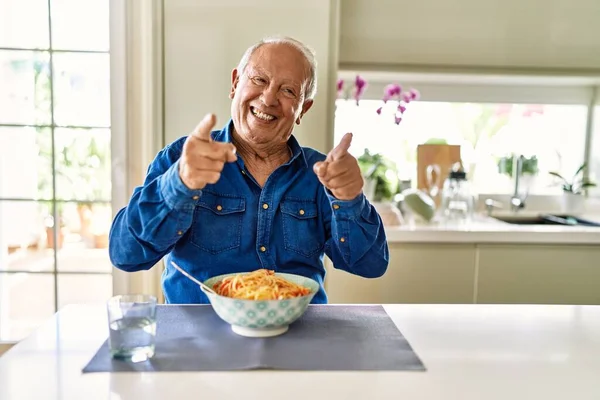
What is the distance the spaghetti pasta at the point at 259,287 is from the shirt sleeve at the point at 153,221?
0.16m

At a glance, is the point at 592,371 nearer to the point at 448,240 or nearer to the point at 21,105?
the point at 448,240

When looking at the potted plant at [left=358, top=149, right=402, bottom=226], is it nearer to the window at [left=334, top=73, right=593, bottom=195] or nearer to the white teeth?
the window at [left=334, top=73, right=593, bottom=195]

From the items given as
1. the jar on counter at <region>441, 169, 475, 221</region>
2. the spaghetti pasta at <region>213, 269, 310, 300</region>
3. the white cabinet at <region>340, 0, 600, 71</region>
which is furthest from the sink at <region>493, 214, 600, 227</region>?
the spaghetti pasta at <region>213, 269, 310, 300</region>

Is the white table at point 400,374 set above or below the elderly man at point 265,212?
below

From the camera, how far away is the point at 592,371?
87cm

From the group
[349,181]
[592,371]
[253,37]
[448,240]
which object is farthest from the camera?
[448,240]

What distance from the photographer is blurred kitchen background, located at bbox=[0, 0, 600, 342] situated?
200 centimetres

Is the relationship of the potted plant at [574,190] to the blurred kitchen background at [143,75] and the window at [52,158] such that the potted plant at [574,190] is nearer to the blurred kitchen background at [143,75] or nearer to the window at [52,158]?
the blurred kitchen background at [143,75]

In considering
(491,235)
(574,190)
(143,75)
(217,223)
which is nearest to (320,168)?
(217,223)

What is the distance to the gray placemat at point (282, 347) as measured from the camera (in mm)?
844

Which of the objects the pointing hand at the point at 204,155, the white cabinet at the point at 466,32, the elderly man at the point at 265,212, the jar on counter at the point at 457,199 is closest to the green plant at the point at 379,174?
the jar on counter at the point at 457,199

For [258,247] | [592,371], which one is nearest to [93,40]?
[258,247]

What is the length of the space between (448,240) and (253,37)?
1.12 meters

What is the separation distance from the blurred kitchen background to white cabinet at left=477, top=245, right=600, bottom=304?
0.06m
